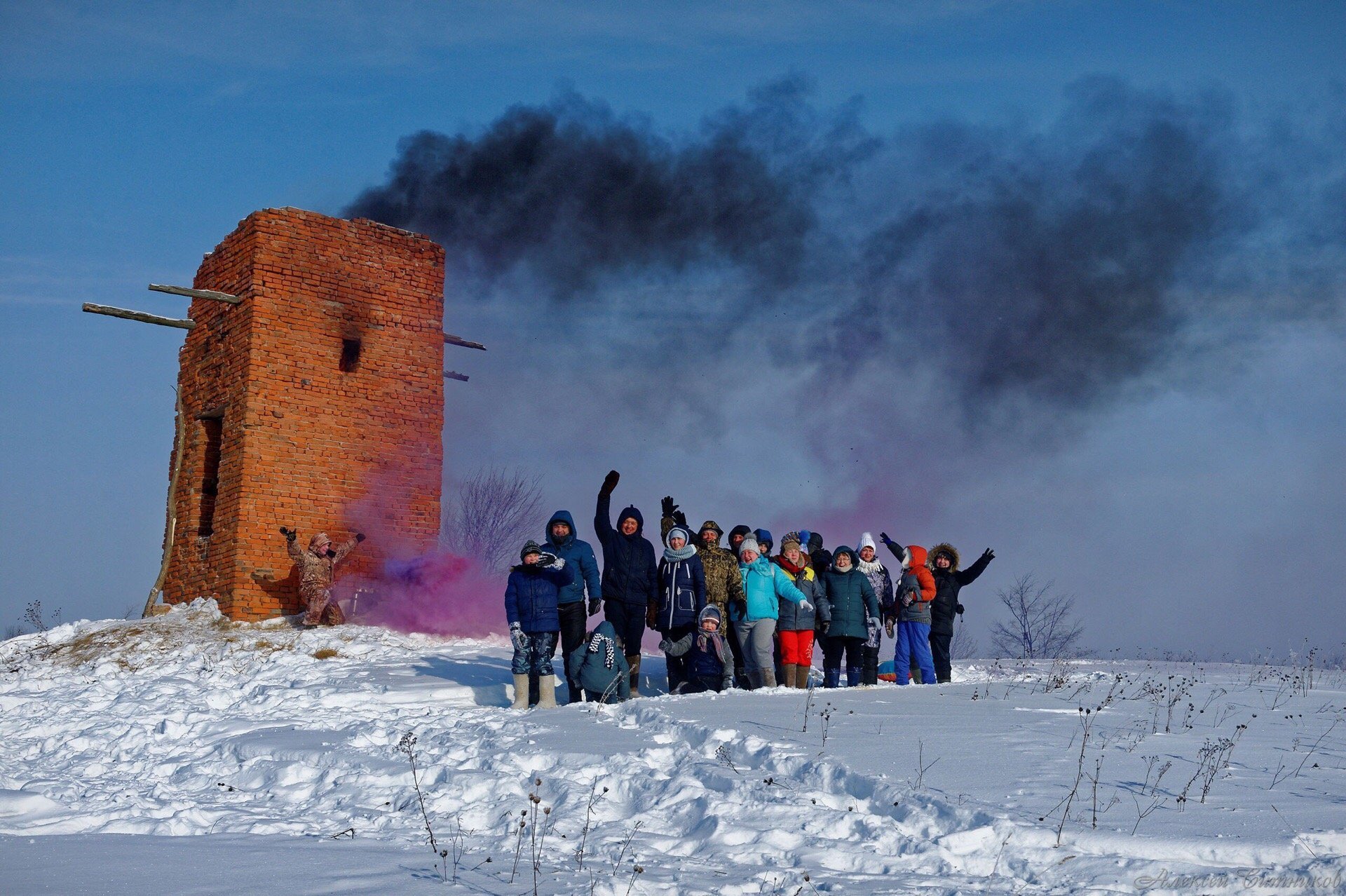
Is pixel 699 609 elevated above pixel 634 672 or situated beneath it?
elevated above

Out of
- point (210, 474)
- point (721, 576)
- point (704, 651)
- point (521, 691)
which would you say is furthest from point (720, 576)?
point (210, 474)

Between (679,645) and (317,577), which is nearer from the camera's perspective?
(679,645)

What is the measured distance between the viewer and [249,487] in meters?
15.0

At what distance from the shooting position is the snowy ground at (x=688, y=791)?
4.54 metres

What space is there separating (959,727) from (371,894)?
15.4 feet

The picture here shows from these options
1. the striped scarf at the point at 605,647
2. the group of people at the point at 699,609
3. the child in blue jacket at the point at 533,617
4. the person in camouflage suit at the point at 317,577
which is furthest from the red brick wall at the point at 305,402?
the striped scarf at the point at 605,647

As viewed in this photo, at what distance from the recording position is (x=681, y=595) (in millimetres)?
10180

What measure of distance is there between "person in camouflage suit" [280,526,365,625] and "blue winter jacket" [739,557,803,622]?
679 centimetres

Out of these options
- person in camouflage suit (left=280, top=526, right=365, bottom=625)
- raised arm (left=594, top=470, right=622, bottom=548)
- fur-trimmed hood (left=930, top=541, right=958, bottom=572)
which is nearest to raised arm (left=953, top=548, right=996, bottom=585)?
fur-trimmed hood (left=930, top=541, right=958, bottom=572)

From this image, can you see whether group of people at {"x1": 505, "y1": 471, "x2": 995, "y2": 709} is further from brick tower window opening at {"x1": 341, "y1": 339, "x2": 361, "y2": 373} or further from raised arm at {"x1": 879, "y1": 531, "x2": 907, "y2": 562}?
brick tower window opening at {"x1": 341, "y1": 339, "x2": 361, "y2": 373}

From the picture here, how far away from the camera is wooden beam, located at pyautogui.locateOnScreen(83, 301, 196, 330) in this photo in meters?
15.7

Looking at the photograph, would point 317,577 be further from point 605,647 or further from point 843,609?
point 843,609

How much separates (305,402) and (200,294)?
2.15 meters

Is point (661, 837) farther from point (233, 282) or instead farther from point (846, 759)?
point (233, 282)
